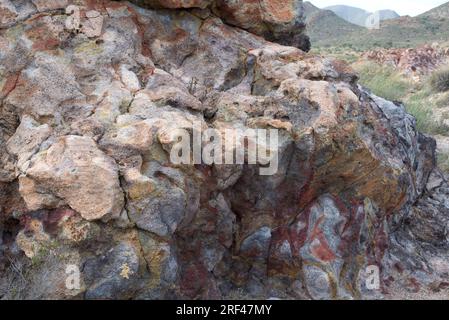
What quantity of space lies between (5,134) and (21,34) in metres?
0.89

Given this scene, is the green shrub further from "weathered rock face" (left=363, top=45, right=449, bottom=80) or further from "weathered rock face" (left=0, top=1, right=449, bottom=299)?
"weathered rock face" (left=0, top=1, right=449, bottom=299)

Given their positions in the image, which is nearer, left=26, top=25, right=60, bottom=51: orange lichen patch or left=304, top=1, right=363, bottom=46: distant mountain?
left=26, top=25, right=60, bottom=51: orange lichen patch

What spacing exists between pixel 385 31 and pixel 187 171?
132 ft

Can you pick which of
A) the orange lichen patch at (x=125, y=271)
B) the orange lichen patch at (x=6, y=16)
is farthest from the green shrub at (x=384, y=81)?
the orange lichen patch at (x=125, y=271)

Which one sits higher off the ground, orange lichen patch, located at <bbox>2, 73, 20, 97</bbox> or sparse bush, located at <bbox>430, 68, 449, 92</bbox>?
orange lichen patch, located at <bbox>2, 73, 20, 97</bbox>

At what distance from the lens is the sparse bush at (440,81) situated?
15219 mm

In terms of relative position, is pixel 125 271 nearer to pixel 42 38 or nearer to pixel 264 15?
pixel 42 38

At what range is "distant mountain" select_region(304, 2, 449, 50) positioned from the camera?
36.1 meters

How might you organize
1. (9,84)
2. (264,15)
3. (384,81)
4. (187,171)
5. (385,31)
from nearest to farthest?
(187,171), (9,84), (264,15), (384,81), (385,31)

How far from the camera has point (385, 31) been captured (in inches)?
1601

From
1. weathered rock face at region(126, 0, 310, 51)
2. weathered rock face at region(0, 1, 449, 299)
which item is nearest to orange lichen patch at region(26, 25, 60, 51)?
weathered rock face at region(0, 1, 449, 299)

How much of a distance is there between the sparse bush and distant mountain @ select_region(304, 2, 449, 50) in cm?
1881

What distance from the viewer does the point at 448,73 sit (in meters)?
15.4

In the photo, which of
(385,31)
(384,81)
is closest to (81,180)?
(384,81)
